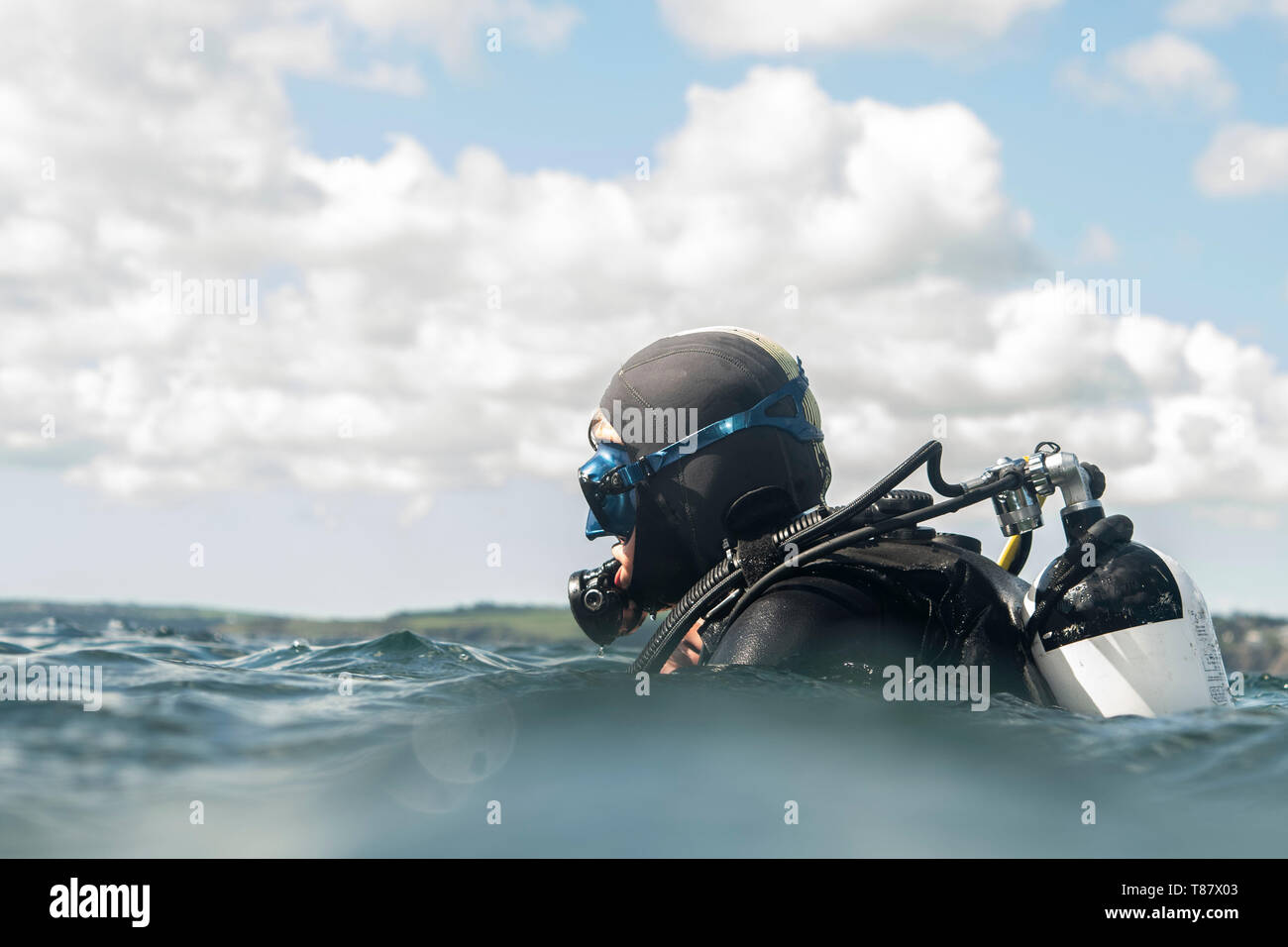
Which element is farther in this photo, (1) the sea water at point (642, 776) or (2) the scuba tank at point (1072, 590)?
(2) the scuba tank at point (1072, 590)

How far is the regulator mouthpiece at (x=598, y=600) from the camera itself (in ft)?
19.5

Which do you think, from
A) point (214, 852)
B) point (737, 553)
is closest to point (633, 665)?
point (737, 553)

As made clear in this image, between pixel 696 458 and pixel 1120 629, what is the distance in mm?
2127

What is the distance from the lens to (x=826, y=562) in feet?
15.7

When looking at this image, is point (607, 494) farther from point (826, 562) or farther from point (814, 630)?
point (814, 630)

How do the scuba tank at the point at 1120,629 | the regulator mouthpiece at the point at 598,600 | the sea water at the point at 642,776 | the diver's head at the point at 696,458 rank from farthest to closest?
the regulator mouthpiece at the point at 598,600
the diver's head at the point at 696,458
the scuba tank at the point at 1120,629
the sea water at the point at 642,776

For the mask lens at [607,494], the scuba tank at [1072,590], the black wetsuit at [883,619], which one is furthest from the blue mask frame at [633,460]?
the black wetsuit at [883,619]

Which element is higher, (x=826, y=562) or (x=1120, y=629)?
(x=826, y=562)

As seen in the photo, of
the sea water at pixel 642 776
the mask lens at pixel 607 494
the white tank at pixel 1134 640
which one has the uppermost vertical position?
the mask lens at pixel 607 494

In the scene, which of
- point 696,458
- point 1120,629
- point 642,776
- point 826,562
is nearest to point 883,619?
point 826,562

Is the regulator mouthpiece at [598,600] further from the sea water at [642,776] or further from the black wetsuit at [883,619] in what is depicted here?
the black wetsuit at [883,619]

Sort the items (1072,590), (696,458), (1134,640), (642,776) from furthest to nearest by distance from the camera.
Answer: (696,458), (1072,590), (1134,640), (642,776)

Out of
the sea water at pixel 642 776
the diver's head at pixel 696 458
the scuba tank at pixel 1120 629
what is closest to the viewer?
the sea water at pixel 642 776

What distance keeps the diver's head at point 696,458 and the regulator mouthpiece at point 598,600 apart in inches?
9.6
